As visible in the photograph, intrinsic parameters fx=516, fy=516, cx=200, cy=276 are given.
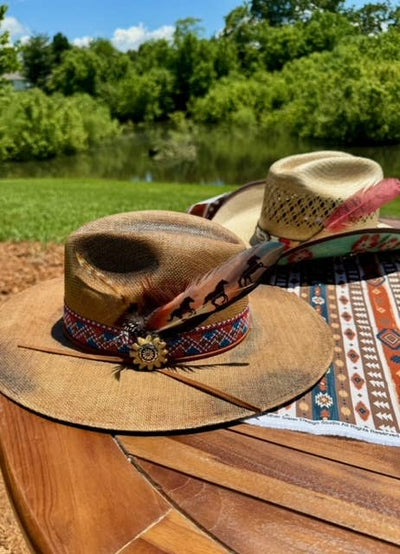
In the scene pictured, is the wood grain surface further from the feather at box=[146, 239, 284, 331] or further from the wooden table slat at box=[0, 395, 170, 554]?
the feather at box=[146, 239, 284, 331]

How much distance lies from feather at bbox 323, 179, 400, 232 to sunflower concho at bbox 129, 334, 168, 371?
1.12 metres

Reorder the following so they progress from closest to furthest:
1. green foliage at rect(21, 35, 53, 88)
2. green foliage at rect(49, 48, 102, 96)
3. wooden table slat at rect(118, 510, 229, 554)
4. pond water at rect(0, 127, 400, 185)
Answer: wooden table slat at rect(118, 510, 229, 554) → pond water at rect(0, 127, 400, 185) → green foliage at rect(49, 48, 102, 96) → green foliage at rect(21, 35, 53, 88)

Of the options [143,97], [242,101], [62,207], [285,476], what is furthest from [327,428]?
[143,97]

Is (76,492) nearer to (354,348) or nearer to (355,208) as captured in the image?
(354,348)

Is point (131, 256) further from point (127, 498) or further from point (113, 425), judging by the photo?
point (127, 498)

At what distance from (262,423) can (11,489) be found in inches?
23.7

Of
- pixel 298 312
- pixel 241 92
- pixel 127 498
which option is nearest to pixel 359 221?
pixel 298 312

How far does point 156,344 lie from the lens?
4.56 feet

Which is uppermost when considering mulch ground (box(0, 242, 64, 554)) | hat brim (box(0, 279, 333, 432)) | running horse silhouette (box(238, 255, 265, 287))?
running horse silhouette (box(238, 255, 265, 287))

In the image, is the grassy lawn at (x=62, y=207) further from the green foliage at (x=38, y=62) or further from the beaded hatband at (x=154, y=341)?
the green foliage at (x=38, y=62)

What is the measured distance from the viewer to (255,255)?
1.35 metres

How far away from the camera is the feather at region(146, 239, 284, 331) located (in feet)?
4.42

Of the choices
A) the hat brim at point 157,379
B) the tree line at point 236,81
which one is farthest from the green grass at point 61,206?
the hat brim at point 157,379

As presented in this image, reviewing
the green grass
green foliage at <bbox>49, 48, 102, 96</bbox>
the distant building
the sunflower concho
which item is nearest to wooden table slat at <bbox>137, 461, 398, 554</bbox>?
the sunflower concho
